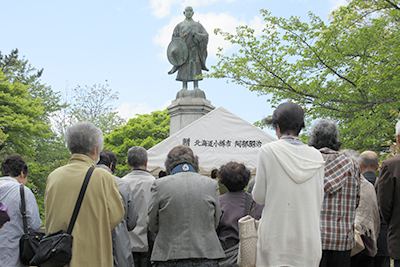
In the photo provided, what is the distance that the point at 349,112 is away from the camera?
909 cm

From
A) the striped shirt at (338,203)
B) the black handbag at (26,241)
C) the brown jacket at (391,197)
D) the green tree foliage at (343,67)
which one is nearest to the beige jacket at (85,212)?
the black handbag at (26,241)

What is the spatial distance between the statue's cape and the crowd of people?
7107 mm

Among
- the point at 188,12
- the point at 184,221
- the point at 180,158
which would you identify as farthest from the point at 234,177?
the point at 188,12

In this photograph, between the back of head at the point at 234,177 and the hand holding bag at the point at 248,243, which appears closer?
the hand holding bag at the point at 248,243

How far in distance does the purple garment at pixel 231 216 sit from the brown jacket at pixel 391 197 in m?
1.02

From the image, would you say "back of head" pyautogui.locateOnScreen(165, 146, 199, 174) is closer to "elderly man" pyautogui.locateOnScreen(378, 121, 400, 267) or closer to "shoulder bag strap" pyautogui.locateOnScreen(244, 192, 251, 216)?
"shoulder bag strap" pyautogui.locateOnScreen(244, 192, 251, 216)

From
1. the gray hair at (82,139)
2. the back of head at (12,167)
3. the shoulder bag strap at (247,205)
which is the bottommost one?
the shoulder bag strap at (247,205)

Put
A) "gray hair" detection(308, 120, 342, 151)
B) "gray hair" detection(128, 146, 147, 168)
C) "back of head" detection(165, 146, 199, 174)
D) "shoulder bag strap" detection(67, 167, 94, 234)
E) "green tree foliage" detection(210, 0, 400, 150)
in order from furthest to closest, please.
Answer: "green tree foliage" detection(210, 0, 400, 150) < "gray hair" detection(128, 146, 147, 168) < "back of head" detection(165, 146, 199, 174) < "gray hair" detection(308, 120, 342, 151) < "shoulder bag strap" detection(67, 167, 94, 234)

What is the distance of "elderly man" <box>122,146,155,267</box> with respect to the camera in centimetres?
409

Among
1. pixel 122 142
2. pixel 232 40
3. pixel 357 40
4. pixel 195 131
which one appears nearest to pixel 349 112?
pixel 357 40

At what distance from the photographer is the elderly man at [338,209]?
279 cm

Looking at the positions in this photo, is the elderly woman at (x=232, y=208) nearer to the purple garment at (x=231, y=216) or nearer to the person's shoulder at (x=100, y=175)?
the purple garment at (x=231, y=216)

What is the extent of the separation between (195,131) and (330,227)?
3363 mm

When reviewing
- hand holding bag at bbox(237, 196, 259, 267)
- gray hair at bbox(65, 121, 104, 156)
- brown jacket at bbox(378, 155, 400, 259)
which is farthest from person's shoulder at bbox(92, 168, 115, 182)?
brown jacket at bbox(378, 155, 400, 259)
